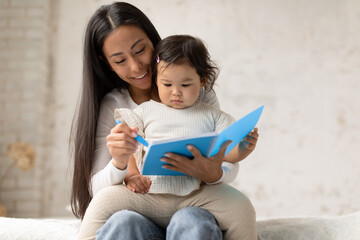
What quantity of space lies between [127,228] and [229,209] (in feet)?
1.10

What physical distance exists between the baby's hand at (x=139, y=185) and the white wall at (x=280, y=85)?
3086mm

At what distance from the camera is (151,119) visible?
152cm

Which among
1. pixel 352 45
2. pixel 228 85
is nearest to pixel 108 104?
pixel 228 85

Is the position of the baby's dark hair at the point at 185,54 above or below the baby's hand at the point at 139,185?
above

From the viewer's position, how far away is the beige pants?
1322 mm

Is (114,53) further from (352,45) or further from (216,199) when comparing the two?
(352,45)

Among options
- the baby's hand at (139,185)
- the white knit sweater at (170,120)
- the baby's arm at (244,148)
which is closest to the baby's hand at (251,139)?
the baby's arm at (244,148)

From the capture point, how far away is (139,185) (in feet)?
4.58

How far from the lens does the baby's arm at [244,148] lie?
4.67 feet

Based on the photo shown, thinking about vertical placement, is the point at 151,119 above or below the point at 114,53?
below

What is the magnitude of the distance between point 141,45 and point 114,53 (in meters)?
0.12

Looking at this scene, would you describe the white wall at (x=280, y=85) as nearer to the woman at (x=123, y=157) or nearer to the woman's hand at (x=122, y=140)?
the woman at (x=123, y=157)

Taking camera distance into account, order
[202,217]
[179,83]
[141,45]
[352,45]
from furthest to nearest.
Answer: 1. [352,45]
2. [141,45]
3. [179,83]
4. [202,217]

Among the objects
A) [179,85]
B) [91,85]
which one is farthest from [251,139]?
[91,85]
